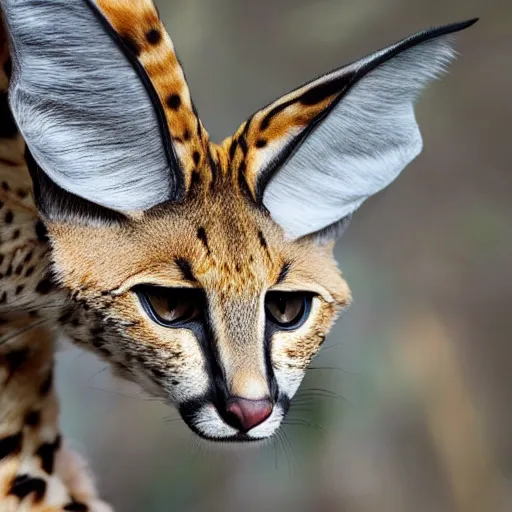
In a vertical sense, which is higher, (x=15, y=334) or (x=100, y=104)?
(x=100, y=104)

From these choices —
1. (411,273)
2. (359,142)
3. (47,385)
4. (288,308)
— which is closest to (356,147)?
(359,142)

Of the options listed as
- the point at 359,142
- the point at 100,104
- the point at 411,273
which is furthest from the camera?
the point at 411,273

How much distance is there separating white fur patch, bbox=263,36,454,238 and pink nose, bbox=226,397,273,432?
0.16m

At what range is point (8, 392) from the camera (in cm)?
92

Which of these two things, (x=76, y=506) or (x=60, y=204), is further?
(x=76, y=506)

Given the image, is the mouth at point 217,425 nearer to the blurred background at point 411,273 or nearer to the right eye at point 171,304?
the right eye at point 171,304

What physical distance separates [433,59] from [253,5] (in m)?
1.10

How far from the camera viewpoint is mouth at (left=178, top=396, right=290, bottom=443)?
0.79m

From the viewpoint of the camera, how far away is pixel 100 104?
2.51 feet

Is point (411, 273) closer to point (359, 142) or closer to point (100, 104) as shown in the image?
point (359, 142)

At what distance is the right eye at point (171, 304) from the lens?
803mm

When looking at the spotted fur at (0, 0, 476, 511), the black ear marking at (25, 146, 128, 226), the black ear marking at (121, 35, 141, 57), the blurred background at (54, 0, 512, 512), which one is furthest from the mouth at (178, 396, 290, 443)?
the blurred background at (54, 0, 512, 512)

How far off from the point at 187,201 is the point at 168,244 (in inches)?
1.5

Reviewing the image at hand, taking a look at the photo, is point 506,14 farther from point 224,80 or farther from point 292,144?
point 292,144
